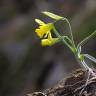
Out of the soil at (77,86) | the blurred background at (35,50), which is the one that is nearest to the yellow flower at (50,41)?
the soil at (77,86)

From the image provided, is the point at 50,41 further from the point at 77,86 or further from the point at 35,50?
the point at 35,50

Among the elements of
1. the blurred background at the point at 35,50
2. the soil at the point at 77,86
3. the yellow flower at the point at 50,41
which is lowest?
the blurred background at the point at 35,50

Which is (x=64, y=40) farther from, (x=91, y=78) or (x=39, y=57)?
(x=39, y=57)

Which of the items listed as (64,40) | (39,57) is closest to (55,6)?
(39,57)


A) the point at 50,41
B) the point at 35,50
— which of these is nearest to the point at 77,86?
the point at 50,41

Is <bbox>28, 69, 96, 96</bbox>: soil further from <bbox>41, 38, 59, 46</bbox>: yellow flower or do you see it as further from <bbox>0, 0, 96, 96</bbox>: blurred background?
<bbox>0, 0, 96, 96</bbox>: blurred background

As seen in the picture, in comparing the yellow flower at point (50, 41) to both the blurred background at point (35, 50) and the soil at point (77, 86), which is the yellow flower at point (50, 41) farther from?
the blurred background at point (35, 50)
